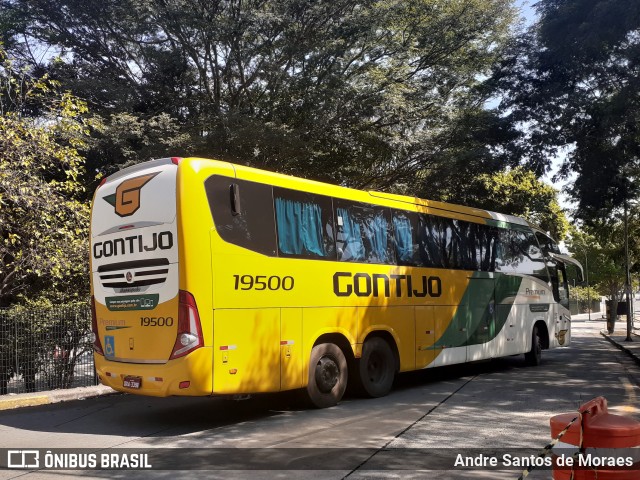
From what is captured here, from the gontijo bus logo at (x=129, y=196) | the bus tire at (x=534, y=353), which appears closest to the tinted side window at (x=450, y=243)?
the bus tire at (x=534, y=353)

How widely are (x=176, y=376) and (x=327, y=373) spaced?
105 inches

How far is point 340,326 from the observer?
9688mm

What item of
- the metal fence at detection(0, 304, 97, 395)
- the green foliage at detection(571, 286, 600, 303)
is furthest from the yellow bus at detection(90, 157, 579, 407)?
the green foliage at detection(571, 286, 600, 303)

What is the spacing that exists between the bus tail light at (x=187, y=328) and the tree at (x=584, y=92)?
10.7 metres

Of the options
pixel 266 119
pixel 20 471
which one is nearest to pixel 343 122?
pixel 266 119

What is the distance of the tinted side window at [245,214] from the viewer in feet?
26.6

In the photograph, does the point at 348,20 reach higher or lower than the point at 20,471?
higher

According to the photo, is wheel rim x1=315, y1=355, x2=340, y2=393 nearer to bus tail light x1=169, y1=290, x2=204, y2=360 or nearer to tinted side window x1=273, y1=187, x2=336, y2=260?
tinted side window x1=273, y1=187, x2=336, y2=260

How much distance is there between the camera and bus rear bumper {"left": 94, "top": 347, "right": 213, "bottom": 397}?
24.7 feet

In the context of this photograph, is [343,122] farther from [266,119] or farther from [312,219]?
[312,219]

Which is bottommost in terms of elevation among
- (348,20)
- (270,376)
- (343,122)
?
(270,376)

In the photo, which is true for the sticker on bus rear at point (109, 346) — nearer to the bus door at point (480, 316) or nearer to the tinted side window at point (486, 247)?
the bus door at point (480, 316)

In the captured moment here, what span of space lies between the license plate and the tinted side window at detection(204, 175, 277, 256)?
2164 millimetres

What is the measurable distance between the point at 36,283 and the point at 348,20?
12.0 m
